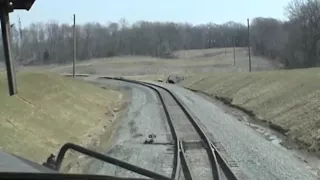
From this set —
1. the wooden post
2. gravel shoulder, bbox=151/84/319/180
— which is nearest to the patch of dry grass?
gravel shoulder, bbox=151/84/319/180

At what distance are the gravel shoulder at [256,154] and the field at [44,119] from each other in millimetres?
5400

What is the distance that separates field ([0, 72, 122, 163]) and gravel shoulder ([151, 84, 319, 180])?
5400 mm

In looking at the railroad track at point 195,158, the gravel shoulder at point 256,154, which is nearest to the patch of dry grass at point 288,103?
the gravel shoulder at point 256,154

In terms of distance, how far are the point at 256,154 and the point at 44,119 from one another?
30.9 ft

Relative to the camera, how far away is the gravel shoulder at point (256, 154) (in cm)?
1304

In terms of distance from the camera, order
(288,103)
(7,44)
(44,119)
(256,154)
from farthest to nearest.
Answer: (288,103) → (44,119) → (7,44) → (256,154)

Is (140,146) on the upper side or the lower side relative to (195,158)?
lower

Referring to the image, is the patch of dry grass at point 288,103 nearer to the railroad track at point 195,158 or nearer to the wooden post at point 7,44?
the railroad track at point 195,158

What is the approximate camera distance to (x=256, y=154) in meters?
16.0

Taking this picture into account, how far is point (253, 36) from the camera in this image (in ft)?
620

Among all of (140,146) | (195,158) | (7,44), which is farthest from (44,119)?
(195,158)

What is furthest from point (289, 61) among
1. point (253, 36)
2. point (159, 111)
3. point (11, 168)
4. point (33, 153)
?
point (11, 168)

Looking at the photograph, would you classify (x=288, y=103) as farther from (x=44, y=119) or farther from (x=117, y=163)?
(x=117, y=163)

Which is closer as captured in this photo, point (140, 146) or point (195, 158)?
point (195, 158)
